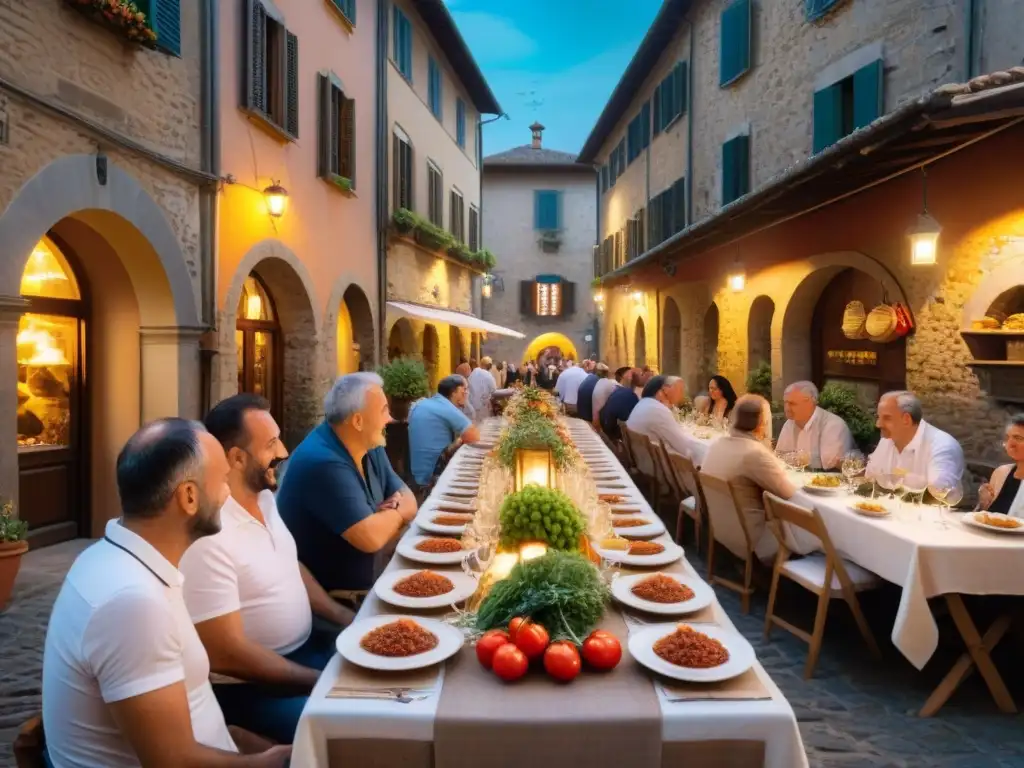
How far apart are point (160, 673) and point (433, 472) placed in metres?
5.25

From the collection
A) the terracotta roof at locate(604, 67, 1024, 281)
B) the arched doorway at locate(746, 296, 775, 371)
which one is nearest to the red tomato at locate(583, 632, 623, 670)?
the terracotta roof at locate(604, 67, 1024, 281)

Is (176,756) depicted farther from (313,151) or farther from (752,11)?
(752,11)

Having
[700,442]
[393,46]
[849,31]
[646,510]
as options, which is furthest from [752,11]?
[646,510]

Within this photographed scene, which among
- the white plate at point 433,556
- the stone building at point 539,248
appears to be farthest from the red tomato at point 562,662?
the stone building at point 539,248

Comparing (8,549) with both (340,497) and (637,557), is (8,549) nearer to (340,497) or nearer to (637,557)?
(340,497)

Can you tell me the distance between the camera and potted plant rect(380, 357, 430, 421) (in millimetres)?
10469

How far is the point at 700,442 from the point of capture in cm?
787

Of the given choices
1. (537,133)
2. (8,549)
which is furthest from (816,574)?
(537,133)

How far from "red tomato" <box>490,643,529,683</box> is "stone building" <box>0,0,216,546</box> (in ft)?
14.6

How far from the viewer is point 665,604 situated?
2.70 meters

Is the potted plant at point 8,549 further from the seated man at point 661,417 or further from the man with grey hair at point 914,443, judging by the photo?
the man with grey hair at point 914,443

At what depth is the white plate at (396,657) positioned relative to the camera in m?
2.23

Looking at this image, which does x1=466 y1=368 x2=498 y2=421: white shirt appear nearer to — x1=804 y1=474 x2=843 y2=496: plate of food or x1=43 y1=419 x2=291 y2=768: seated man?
x1=804 y1=474 x2=843 y2=496: plate of food

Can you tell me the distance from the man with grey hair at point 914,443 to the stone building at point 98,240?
19.2ft
